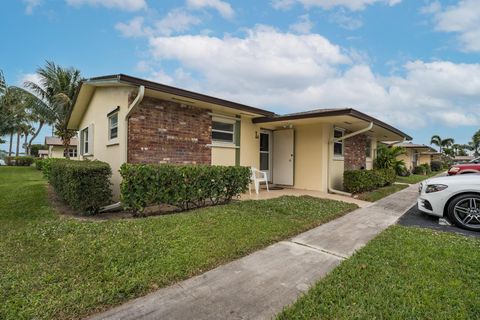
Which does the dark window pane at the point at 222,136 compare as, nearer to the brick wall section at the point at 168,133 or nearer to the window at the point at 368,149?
the brick wall section at the point at 168,133

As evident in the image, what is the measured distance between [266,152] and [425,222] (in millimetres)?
6386

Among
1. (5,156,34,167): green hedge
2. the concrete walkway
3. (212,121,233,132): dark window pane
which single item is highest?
(212,121,233,132): dark window pane

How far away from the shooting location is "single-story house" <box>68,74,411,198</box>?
6.86 metres

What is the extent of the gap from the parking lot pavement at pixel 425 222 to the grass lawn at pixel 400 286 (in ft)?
3.66

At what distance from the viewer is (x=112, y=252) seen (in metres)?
3.50

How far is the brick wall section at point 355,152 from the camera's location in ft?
40.1

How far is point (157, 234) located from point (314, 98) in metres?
18.1

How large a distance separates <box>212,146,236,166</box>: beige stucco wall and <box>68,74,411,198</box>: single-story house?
0.11ft

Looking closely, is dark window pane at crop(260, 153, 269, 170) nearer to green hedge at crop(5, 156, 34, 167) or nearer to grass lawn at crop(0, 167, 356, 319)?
grass lawn at crop(0, 167, 356, 319)

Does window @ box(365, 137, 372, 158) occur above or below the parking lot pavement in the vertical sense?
above

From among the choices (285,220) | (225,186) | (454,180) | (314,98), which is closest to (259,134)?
(225,186)

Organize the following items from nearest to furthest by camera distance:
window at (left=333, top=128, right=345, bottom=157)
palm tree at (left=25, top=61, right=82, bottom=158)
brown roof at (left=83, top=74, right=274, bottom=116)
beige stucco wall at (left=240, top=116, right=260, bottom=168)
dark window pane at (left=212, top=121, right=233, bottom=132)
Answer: brown roof at (left=83, top=74, right=274, bottom=116) < dark window pane at (left=212, top=121, right=233, bottom=132) < beige stucco wall at (left=240, top=116, right=260, bottom=168) < window at (left=333, top=128, right=345, bottom=157) < palm tree at (left=25, top=61, right=82, bottom=158)

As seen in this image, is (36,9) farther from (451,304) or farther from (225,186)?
(451,304)

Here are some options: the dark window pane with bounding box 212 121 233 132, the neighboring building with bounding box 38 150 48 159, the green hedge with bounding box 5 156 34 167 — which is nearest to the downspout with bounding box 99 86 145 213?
the dark window pane with bounding box 212 121 233 132
